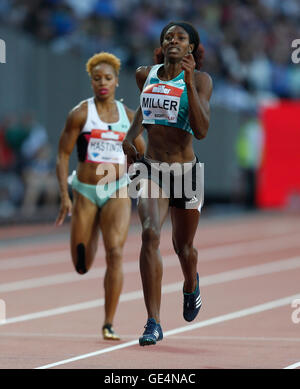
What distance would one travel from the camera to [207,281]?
47.2ft

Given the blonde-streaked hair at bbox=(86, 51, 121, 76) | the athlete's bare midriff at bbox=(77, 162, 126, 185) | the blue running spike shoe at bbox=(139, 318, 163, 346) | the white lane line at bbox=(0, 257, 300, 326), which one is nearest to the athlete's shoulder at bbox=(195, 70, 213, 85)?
the blue running spike shoe at bbox=(139, 318, 163, 346)

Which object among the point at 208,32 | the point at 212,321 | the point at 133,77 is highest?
the point at 208,32

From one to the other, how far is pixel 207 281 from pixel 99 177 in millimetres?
5186

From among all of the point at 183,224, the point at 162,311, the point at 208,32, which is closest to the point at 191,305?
the point at 183,224

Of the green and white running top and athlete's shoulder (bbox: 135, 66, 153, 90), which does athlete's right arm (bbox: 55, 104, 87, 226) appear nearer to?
athlete's shoulder (bbox: 135, 66, 153, 90)

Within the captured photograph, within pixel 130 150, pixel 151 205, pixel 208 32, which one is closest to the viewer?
pixel 151 205

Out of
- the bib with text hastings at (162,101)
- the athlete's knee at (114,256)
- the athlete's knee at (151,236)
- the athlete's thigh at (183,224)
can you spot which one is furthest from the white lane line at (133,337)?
the bib with text hastings at (162,101)

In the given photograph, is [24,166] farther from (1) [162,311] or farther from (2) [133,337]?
(2) [133,337]

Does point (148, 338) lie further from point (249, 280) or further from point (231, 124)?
point (231, 124)

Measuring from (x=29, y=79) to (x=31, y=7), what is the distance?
1512mm

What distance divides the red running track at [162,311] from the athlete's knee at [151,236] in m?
0.90

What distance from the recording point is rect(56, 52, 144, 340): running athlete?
9398mm

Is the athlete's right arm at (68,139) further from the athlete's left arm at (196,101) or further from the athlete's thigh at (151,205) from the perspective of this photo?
the athlete's left arm at (196,101)

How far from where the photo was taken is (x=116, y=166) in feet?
31.4
